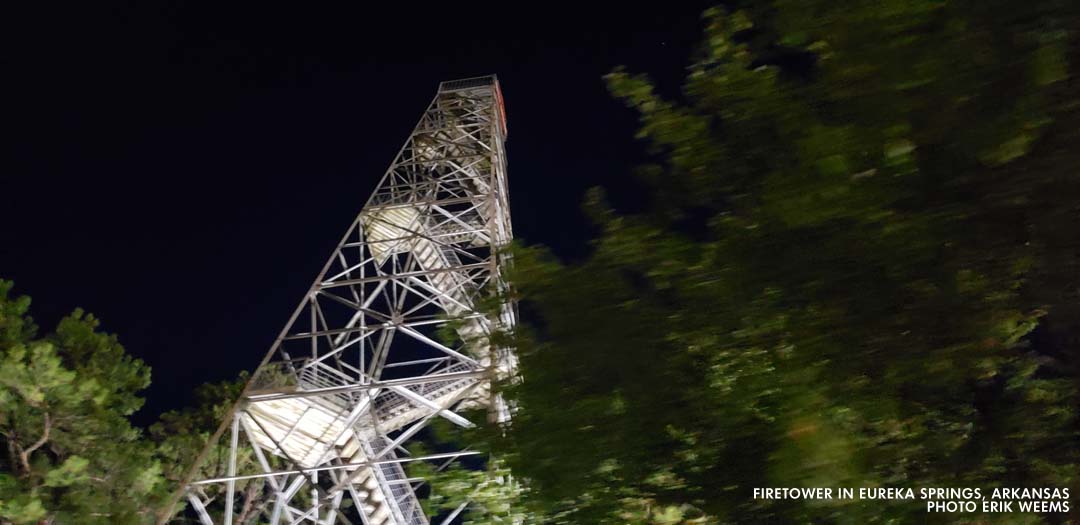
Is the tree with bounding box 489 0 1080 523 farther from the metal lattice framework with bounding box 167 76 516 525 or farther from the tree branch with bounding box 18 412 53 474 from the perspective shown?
the tree branch with bounding box 18 412 53 474

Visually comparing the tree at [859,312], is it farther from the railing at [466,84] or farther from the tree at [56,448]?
the railing at [466,84]

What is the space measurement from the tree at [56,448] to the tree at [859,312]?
11354 millimetres

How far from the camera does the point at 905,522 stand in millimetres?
2502

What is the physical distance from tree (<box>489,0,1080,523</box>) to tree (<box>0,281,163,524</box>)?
11354 millimetres

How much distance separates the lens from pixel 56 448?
12.7 m

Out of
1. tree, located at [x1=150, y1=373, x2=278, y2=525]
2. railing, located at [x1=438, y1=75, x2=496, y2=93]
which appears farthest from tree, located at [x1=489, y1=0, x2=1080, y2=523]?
railing, located at [x1=438, y1=75, x2=496, y2=93]

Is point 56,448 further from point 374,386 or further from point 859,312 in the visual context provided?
point 859,312

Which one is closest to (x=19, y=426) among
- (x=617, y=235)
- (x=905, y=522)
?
(x=617, y=235)

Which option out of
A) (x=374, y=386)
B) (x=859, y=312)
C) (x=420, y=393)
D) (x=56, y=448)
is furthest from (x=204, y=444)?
(x=859, y=312)

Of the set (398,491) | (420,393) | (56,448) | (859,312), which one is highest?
(859,312)

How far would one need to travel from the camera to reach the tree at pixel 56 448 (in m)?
11.3

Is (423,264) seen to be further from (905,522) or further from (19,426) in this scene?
(905,522)

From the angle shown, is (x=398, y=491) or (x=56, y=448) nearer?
(x=398, y=491)

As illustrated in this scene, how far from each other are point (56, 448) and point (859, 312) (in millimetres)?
14217
